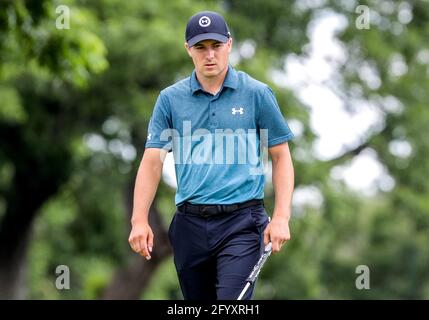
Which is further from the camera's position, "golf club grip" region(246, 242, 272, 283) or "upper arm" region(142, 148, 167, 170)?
"upper arm" region(142, 148, 167, 170)

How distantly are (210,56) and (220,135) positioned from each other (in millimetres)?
454

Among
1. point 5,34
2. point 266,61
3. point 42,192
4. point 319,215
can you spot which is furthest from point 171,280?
point 5,34

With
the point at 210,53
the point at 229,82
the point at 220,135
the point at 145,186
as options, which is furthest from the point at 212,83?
the point at 145,186

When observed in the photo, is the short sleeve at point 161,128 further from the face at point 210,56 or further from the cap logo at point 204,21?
the cap logo at point 204,21

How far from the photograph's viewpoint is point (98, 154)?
25.5 m

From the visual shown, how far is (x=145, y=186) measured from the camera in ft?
21.0

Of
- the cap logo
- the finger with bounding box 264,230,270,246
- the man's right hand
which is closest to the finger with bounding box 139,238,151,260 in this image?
the man's right hand

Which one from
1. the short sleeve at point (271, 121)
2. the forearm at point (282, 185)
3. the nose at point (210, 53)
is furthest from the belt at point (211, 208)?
the nose at point (210, 53)

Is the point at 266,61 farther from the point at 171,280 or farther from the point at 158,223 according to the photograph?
the point at 171,280

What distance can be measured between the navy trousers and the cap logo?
109 cm

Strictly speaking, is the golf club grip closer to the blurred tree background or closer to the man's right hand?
the man's right hand

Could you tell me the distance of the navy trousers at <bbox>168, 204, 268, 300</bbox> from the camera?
20.6 ft
